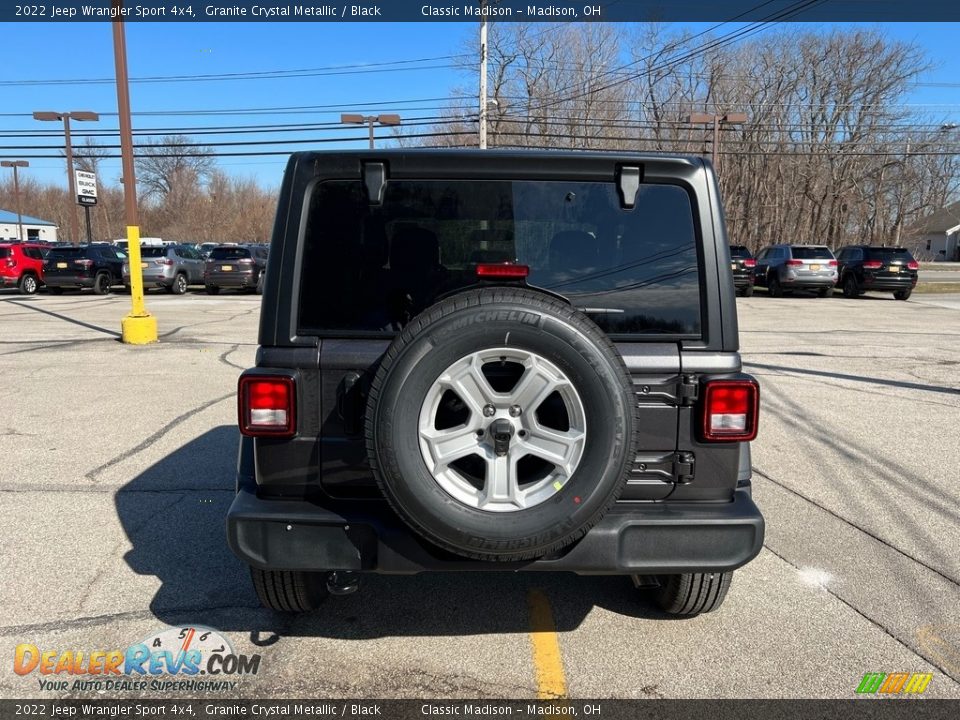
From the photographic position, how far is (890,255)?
22.6 meters

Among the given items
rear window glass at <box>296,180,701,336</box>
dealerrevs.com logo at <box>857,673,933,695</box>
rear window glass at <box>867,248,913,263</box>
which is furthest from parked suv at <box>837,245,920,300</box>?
rear window glass at <box>296,180,701,336</box>

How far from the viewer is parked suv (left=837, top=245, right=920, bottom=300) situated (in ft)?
72.7

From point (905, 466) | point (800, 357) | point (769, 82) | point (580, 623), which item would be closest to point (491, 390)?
point (580, 623)

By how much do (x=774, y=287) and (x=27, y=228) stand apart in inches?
3428

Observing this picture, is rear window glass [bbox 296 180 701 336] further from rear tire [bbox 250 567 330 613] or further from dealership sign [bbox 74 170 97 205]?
Answer: dealership sign [bbox 74 170 97 205]

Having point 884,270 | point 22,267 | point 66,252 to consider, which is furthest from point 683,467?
point 22,267

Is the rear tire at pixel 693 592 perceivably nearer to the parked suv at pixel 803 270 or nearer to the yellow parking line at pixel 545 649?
the yellow parking line at pixel 545 649

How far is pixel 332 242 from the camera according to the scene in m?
2.69

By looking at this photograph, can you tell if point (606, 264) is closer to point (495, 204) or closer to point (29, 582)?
point (495, 204)

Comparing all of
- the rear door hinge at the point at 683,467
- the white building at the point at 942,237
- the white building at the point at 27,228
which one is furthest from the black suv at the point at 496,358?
the white building at the point at 27,228

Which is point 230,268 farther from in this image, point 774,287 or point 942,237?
point 942,237

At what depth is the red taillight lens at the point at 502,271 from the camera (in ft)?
8.12

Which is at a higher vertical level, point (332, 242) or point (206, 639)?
point (332, 242)

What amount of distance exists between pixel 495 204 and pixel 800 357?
30.9 ft
